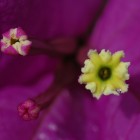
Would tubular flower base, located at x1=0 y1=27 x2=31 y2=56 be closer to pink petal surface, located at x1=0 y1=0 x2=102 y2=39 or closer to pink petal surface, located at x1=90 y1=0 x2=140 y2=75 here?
pink petal surface, located at x1=0 y1=0 x2=102 y2=39

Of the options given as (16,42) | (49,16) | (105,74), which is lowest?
(105,74)

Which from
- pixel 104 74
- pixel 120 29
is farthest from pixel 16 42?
pixel 120 29

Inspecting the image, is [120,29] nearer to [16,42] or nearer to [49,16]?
[49,16]

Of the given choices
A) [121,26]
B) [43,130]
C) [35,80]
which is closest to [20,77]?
[35,80]

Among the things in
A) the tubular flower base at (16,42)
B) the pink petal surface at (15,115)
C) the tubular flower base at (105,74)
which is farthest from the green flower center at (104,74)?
the pink petal surface at (15,115)

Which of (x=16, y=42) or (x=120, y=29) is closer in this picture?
(x=16, y=42)

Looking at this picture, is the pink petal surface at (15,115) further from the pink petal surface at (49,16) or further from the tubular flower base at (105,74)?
the tubular flower base at (105,74)

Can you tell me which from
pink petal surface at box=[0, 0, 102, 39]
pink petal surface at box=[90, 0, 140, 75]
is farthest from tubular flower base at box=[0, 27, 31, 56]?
pink petal surface at box=[90, 0, 140, 75]
